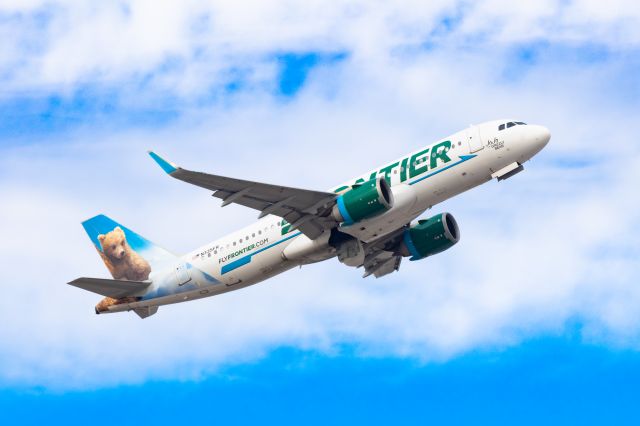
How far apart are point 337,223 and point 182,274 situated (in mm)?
9140

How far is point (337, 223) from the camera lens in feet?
175

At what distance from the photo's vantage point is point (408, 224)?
5900cm

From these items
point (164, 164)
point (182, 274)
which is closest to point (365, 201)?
point (164, 164)

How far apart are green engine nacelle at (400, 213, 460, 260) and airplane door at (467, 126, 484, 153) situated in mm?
7580

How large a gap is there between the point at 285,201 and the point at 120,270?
13672 mm

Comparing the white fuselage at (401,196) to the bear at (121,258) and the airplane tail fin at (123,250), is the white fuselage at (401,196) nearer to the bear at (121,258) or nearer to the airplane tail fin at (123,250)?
the airplane tail fin at (123,250)

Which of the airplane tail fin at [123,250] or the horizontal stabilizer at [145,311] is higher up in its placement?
the airplane tail fin at [123,250]

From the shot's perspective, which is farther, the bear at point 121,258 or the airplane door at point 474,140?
the bear at point 121,258

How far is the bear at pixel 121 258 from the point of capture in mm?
60188

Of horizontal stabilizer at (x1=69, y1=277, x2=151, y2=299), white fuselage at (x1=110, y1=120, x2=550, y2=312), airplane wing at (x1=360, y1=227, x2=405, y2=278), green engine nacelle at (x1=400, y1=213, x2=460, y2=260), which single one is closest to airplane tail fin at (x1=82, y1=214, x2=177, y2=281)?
horizontal stabilizer at (x1=69, y1=277, x2=151, y2=299)

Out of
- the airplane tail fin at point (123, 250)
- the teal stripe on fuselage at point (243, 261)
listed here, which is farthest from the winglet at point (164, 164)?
the airplane tail fin at point (123, 250)

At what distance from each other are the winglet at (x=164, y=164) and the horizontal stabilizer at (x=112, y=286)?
33.7 ft

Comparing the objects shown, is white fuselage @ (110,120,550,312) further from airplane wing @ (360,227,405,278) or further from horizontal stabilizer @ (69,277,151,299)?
airplane wing @ (360,227,405,278)

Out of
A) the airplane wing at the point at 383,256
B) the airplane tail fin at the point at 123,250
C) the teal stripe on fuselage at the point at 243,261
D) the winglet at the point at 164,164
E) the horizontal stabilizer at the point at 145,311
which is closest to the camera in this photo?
the winglet at the point at 164,164
